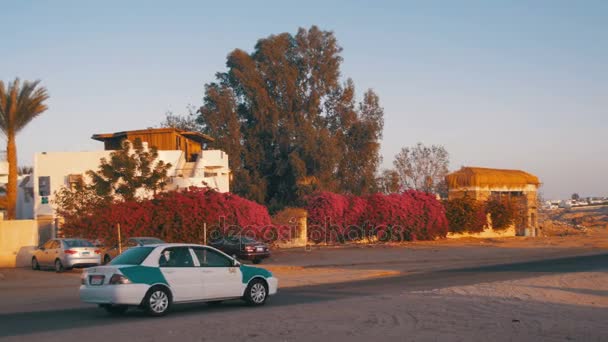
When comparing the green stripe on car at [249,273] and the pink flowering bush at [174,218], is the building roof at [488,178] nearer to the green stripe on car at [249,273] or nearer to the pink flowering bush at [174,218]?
the pink flowering bush at [174,218]

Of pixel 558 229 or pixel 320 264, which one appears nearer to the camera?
pixel 320 264

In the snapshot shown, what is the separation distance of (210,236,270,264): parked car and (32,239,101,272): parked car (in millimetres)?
7528

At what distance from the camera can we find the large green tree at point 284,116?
60.7 m

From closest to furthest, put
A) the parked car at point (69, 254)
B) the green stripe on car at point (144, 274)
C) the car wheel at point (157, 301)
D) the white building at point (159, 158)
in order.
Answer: the green stripe on car at point (144, 274), the car wheel at point (157, 301), the parked car at point (69, 254), the white building at point (159, 158)

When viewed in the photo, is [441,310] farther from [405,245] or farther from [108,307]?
[405,245]

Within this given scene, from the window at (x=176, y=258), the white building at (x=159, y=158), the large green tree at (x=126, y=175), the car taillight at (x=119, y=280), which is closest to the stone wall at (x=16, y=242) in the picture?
the large green tree at (x=126, y=175)

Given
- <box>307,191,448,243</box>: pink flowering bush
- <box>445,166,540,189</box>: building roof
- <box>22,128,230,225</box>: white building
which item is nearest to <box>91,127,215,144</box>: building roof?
<box>22,128,230,225</box>: white building

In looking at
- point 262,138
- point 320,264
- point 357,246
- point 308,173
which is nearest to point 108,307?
point 320,264

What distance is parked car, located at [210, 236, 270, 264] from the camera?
3534 cm

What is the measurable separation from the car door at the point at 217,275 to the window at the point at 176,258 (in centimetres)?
24

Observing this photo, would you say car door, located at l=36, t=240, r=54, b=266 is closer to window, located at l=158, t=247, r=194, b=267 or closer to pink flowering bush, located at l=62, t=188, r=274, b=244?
pink flowering bush, located at l=62, t=188, r=274, b=244

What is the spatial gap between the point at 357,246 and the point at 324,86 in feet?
69.7

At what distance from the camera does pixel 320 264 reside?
1332 inches

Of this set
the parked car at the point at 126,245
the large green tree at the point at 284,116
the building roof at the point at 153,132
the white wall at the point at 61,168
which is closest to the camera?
the parked car at the point at 126,245
